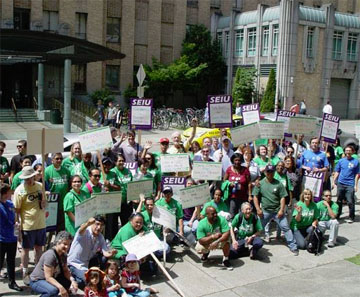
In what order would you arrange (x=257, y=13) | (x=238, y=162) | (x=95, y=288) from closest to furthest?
(x=95, y=288), (x=238, y=162), (x=257, y=13)

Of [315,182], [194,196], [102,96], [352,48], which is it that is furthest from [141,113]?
[352,48]

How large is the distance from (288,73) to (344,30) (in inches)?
273

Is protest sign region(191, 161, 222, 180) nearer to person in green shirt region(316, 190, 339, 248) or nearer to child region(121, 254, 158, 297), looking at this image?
person in green shirt region(316, 190, 339, 248)

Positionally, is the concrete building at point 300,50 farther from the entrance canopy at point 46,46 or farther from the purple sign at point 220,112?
the purple sign at point 220,112

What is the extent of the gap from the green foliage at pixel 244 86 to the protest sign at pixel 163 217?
2728cm

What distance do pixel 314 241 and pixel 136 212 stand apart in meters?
3.70

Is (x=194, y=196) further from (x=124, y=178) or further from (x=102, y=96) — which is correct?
(x=102, y=96)

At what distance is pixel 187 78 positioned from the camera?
3569 cm

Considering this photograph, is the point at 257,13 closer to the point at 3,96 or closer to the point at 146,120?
the point at 3,96

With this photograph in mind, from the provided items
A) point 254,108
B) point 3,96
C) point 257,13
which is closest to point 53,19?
point 3,96

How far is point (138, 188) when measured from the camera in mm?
9133

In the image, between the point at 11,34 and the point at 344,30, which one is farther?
the point at 344,30

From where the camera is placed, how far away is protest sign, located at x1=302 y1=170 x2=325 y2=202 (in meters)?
10.5

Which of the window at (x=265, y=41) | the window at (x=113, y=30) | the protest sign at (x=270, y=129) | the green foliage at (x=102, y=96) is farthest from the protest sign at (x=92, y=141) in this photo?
the window at (x=265, y=41)
